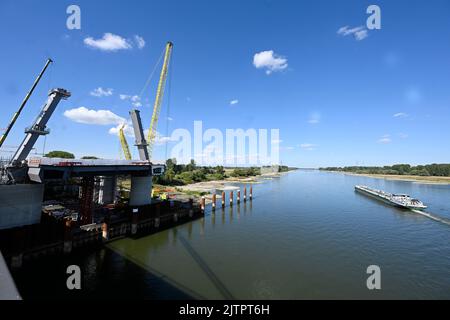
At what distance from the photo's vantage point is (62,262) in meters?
23.7

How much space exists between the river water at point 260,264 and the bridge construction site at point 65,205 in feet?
A: 6.86

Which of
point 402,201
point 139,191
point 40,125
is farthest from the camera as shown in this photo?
point 402,201

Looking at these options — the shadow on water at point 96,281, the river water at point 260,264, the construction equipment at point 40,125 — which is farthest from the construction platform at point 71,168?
the construction equipment at point 40,125

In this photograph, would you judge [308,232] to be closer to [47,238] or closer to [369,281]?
[369,281]

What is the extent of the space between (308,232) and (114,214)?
30763 mm

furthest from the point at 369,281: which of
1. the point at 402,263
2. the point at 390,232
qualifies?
the point at 390,232

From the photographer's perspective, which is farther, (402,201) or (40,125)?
(402,201)

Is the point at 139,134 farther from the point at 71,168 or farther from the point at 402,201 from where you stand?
the point at 402,201

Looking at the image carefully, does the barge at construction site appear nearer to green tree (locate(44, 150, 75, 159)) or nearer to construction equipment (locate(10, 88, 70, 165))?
construction equipment (locate(10, 88, 70, 165))

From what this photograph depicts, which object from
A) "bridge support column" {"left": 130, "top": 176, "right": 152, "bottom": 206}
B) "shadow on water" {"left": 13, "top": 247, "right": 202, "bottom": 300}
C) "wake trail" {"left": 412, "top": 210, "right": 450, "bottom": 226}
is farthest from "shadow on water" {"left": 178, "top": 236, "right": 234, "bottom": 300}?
"wake trail" {"left": 412, "top": 210, "right": 450, "bottom": 226}

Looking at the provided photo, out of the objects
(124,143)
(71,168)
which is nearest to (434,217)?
(71,168)

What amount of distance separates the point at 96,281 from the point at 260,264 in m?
→ 15.8

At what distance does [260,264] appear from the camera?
24938 mm

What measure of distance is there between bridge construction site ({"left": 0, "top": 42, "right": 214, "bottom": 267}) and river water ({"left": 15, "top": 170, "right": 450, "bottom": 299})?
2.09 metres
